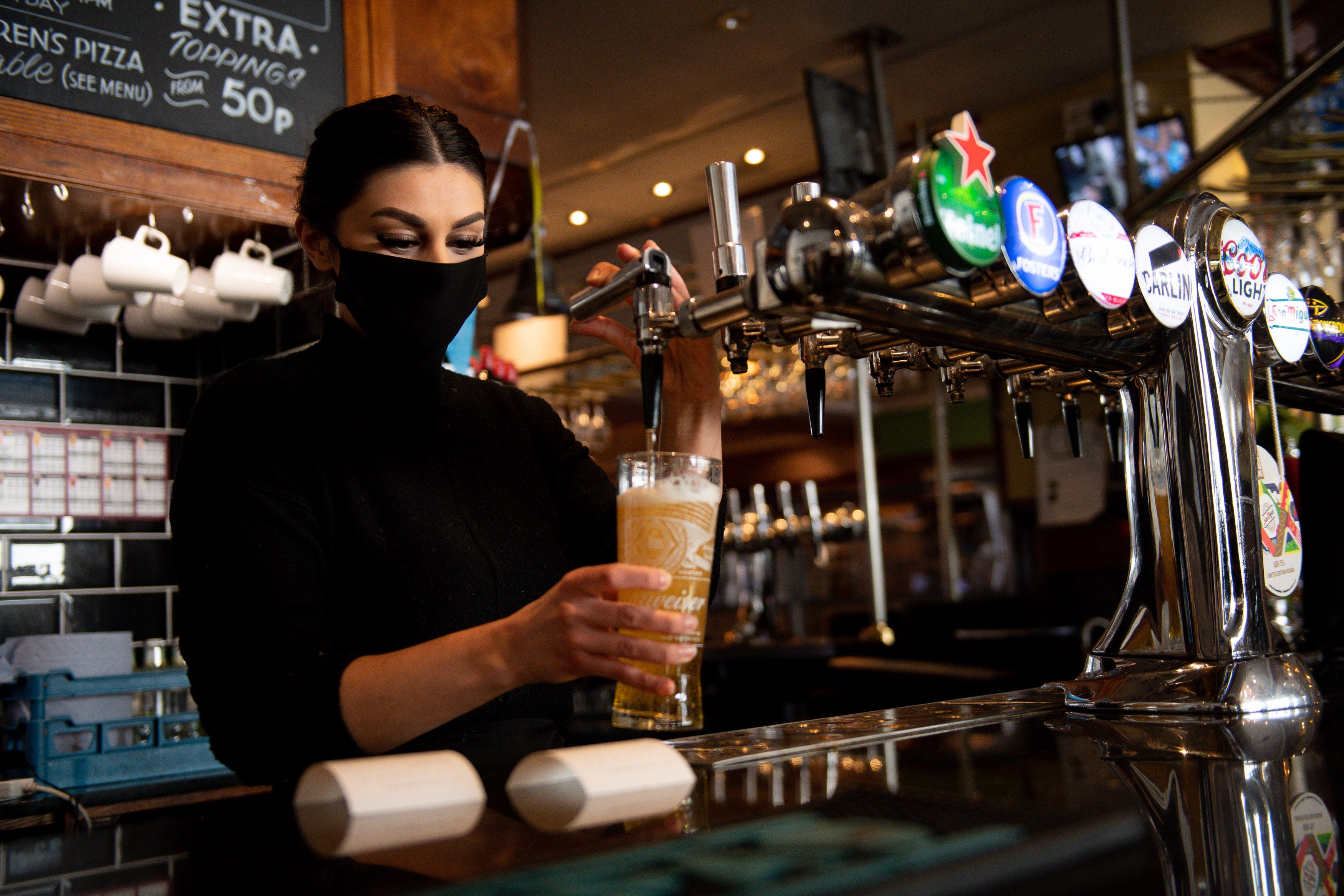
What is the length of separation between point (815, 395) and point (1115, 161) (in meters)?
4.40

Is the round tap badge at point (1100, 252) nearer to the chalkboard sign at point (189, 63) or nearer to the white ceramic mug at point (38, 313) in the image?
the chalkboard sign at point (189, 63)

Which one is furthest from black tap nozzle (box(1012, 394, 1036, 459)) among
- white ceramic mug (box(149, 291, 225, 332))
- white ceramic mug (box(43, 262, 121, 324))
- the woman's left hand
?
white ceramic mug (box(43, 262, 121, 324))

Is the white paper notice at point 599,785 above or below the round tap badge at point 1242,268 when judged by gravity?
below

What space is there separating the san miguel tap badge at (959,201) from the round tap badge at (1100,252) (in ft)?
0.43

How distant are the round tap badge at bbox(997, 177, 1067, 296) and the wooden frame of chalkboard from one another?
5.25 ft

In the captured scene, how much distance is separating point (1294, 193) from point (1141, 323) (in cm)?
173

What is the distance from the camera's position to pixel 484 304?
6.12 m

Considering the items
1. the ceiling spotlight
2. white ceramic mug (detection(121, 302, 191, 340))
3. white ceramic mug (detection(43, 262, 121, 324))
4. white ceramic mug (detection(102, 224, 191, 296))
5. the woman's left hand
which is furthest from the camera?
the ceiling spotlight

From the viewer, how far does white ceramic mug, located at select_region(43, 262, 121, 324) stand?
205 cm

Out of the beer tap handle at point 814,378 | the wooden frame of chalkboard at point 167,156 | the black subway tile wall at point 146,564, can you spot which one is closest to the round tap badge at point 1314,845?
the beer tap handle at point 814,378

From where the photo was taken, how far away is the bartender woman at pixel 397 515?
804 mm

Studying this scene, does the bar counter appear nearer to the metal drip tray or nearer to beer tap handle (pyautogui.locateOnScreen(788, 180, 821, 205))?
the metal drip tray

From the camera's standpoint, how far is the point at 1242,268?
106 centimetres

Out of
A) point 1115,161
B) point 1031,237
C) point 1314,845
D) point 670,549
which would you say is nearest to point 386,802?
point 670,549
